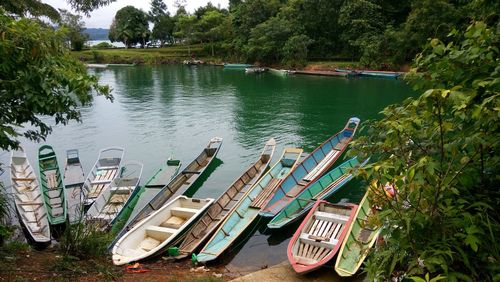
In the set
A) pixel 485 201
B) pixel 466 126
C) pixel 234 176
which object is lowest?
pixel 234 176

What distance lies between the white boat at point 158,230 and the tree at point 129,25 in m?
74.6

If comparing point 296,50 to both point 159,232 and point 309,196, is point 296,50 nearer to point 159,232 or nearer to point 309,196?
point 309,196

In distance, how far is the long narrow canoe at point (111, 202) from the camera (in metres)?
10.9

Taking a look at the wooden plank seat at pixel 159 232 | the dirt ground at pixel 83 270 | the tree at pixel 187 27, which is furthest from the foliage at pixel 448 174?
the tree at pixel 187 27

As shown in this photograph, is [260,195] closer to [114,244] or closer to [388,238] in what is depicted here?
[114,244]

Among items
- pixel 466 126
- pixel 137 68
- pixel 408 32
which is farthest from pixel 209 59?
pixel 466 126

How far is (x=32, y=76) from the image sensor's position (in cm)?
575

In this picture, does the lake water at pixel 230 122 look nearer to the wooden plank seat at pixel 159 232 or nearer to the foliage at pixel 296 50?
the wooden plank seat at pixel 159 232

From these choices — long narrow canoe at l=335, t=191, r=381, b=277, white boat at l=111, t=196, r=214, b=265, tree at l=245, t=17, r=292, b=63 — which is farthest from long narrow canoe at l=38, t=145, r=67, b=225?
tree at l=245, t=17, r=292, b=63

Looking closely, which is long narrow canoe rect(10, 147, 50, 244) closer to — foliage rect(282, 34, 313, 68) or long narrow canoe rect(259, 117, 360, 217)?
long narrow canoe rect(259, 117, 360, 217)

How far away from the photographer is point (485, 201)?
3.29 meters

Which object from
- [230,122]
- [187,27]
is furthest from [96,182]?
[187,27]

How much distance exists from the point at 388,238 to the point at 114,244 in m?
7.79

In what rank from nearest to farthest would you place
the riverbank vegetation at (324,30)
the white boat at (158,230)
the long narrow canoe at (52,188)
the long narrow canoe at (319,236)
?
the long narrow canoe at (319,236)
the white boat at (158,230)
the long narrow canoe at (52,188)
the riverbank vegetation at (324,30)
